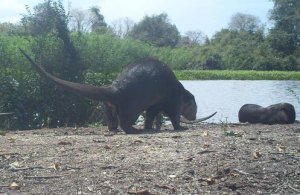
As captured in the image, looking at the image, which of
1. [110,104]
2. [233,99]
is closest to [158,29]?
[233,99]

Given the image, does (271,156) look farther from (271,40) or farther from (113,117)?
(271,40)

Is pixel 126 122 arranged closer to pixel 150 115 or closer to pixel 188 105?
pixel 150 115

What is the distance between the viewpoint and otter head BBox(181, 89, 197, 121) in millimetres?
12516

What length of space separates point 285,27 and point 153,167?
50.3m

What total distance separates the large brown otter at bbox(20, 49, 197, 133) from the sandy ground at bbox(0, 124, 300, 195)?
256 centimetres

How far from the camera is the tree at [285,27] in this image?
52.6 m

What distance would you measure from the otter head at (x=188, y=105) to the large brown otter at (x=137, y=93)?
4cm

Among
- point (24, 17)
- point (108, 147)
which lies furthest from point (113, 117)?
point (24, 17)

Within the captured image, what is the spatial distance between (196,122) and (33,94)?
387cm

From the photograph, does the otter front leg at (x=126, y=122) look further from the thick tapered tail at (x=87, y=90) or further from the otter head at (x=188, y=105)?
the otter head at (x=188, y=105)

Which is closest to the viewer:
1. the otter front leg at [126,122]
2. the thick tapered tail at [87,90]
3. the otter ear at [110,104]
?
the thick tapered tail at [87,90]

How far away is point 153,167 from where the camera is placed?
21.0 ft

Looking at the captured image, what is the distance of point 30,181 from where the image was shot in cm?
597

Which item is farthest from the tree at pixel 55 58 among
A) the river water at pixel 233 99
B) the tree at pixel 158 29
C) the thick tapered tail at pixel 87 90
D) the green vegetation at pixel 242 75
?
the tree at pixel 158 29
